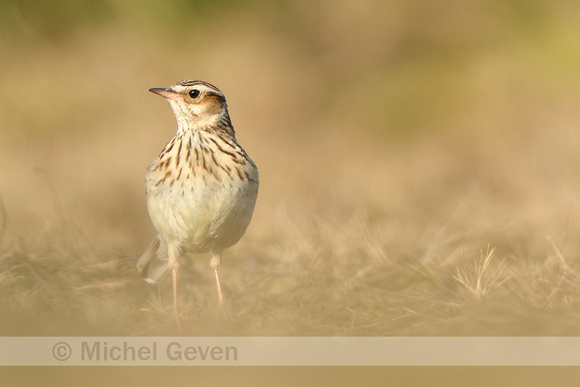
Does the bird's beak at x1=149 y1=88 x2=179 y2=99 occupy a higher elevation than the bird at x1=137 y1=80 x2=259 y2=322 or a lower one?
higher

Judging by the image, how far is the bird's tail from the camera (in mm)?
4363

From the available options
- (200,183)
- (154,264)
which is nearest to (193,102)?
(200,183)

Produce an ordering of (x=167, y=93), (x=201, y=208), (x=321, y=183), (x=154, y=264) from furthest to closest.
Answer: (x=321, y=183)
(x=154, y=264)
(x=167, y=93)
(x=201, y=208)

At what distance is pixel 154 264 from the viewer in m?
4.41

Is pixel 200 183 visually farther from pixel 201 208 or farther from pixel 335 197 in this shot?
pixel 335 197

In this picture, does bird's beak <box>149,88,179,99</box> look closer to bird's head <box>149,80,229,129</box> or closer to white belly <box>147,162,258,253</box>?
bird's head <box>149,80,229,129</box>

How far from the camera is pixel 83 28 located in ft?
29.7

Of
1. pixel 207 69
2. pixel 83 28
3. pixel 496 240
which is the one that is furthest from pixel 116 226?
pixel 83 28

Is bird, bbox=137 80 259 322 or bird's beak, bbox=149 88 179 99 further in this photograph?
bird's beak, bbox=149 88 179 99

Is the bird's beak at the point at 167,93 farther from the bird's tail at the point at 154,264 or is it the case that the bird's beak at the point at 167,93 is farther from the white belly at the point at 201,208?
the bird's tail at the point at 154,264

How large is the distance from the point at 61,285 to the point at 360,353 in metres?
1.62

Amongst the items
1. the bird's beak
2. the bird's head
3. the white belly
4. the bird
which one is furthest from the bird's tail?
the bird's beak

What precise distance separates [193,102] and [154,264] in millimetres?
951

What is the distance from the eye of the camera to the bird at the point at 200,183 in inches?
151
